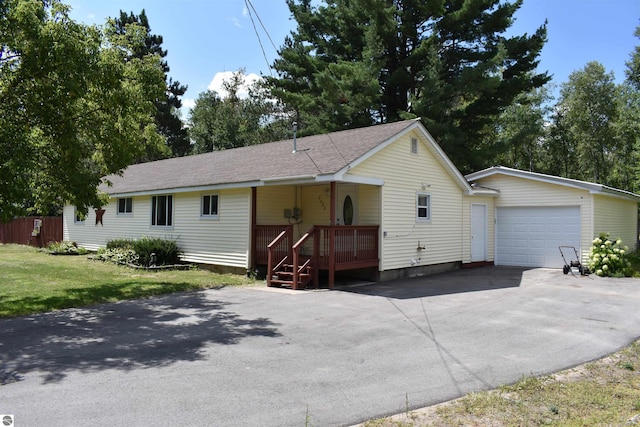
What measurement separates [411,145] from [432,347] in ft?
31.0

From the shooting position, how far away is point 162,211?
17.9 metres

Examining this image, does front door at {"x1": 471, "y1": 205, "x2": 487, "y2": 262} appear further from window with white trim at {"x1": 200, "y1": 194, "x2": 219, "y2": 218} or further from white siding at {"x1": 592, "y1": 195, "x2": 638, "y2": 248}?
window with white trim at {"x1": 200, "y1": 194, "x2": 219, "y2": 218}

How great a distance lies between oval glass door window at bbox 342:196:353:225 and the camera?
14.6 metres

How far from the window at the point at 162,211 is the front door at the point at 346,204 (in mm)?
6769

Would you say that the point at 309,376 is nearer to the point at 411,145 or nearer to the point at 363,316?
the point at 363,316

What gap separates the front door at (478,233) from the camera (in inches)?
712

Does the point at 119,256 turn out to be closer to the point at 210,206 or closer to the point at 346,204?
the point at 210,206

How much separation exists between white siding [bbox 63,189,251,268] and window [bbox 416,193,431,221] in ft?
18.7

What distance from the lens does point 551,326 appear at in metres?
8.15

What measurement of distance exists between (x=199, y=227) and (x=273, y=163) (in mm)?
3562

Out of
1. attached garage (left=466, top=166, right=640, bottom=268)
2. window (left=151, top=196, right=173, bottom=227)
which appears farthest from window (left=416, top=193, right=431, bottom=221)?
window (left=151, top=196, right=173, bottom=227)

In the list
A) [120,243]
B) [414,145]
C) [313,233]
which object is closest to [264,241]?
[313,233]

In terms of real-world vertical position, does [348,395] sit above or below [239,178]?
below

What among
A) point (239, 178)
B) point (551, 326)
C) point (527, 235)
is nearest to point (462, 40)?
point (527, 235)
